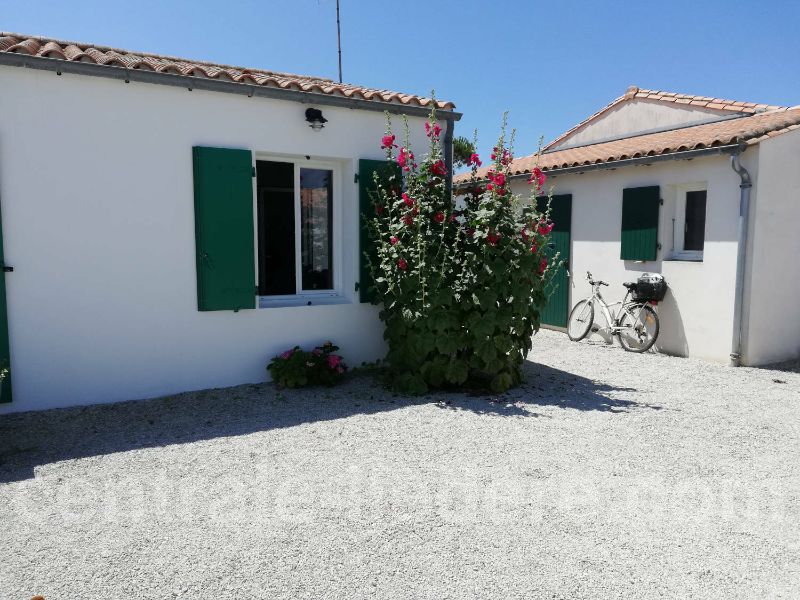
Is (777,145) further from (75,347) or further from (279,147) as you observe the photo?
(75,347)

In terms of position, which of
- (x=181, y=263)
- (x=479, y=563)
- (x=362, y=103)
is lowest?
(x=479, y=563)

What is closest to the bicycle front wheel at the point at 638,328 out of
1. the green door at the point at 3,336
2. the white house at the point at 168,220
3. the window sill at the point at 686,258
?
the window sill at the point at 686,258

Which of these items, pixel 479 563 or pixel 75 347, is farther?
pixel 75 347

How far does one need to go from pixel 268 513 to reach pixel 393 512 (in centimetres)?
70

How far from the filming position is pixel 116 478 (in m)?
3.79

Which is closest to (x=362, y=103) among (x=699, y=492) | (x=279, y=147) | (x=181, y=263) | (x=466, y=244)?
(x=279, y=147)

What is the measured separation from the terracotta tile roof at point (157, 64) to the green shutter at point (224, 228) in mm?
723

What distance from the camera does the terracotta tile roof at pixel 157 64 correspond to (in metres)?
4.96

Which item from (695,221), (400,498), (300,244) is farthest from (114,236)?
(695,221)

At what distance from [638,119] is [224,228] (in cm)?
875

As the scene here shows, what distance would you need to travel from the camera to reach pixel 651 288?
8.04 meters

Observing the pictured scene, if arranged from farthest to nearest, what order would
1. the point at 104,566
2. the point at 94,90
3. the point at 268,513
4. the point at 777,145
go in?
the point at 777,145 < the point at 94,90 < the point at 268,513 < the point at 104,566

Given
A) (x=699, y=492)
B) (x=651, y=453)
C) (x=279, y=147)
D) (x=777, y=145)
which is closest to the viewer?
(x=699, y=492)

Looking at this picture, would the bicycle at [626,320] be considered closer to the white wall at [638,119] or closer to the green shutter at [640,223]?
the green shutter at [640,223]
